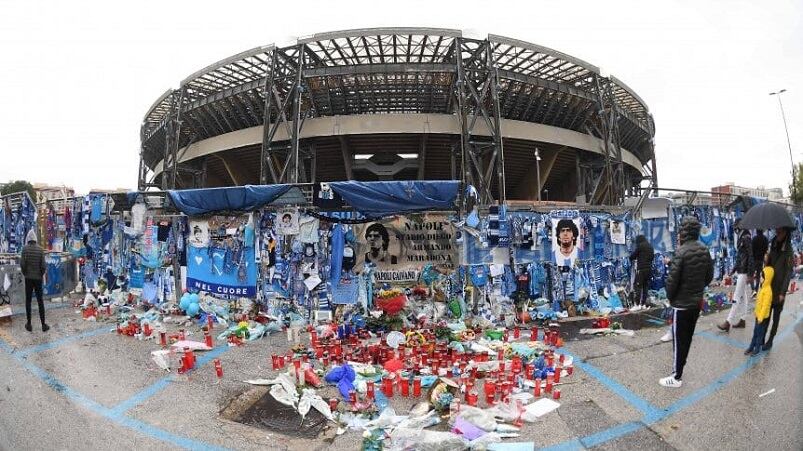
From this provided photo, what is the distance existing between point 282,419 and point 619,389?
354 centimetres

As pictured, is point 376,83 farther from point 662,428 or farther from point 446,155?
point 662,428

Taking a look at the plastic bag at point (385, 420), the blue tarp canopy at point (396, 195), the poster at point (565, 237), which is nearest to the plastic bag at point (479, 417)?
the plastic bag at point (385, 420)

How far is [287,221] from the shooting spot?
7004 mm

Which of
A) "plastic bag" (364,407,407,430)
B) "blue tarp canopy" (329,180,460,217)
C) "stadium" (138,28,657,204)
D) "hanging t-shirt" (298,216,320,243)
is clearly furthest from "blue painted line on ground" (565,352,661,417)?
"stadium" (138,28,657,204)

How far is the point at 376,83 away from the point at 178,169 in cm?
1538

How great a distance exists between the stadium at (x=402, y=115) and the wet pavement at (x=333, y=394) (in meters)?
11.6

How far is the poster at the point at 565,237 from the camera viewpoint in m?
7.55

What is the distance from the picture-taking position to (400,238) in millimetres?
6926

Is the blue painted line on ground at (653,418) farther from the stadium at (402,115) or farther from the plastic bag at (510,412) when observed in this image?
the stadium at (402,115)

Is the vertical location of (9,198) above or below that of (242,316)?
above

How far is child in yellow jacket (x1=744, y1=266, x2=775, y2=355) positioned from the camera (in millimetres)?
4766

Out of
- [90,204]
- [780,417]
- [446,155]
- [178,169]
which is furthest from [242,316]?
[178,169]

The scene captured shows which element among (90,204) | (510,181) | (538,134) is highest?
(538,134)

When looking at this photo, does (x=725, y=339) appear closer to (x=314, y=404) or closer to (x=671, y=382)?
(x=671, y=382)
